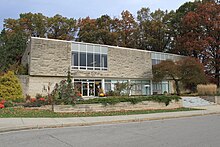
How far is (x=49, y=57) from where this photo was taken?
29.0 m

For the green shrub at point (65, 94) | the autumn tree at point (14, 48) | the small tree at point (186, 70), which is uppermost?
the autumn tree at point (14, 48)

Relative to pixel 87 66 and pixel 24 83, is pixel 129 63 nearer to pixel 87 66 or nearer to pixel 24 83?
pixel 87 66

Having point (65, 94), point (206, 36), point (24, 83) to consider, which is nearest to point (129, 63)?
point (24, 83)

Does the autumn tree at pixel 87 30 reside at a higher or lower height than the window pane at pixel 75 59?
higher

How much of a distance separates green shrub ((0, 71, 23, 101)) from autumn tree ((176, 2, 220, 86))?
109 feet

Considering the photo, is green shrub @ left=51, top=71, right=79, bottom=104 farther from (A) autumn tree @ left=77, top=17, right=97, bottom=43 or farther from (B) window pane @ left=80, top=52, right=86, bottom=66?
(A) autumn tree @ left=77, top=17, right=97, bottom=43

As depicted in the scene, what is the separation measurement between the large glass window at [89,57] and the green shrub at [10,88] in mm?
8504

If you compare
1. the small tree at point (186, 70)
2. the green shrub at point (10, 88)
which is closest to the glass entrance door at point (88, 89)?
the green shrub at point (10, 88)

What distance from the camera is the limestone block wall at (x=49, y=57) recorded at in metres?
28.0

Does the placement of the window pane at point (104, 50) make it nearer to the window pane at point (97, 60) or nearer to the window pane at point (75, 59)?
the window pane at point (97, 60)

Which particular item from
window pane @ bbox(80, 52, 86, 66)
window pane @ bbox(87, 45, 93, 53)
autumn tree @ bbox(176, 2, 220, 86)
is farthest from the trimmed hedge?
autumn tree @ bbox(176, 2, 220, 86)

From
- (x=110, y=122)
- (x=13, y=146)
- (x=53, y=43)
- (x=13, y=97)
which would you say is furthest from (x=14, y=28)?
(x=13, y=146)

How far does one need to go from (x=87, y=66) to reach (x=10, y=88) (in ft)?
37.1

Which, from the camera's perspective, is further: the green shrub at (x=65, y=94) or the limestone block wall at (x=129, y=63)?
the limestone block wall at (x=129, y=63)
